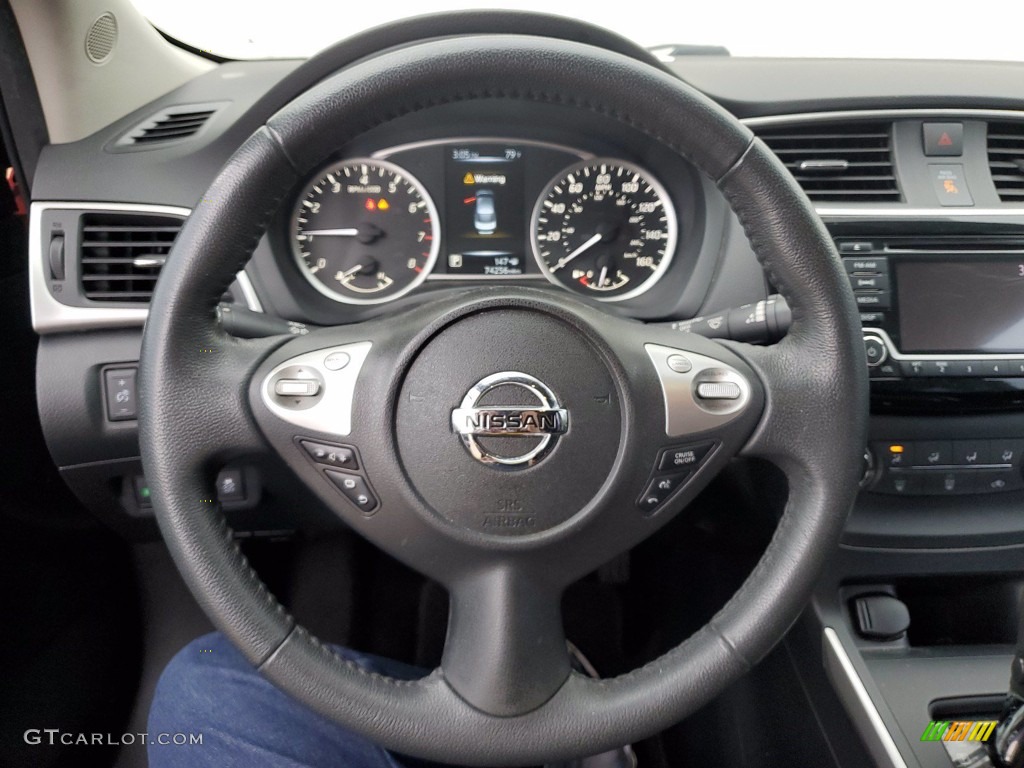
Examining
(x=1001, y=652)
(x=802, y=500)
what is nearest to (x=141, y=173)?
(x=802, y=500)

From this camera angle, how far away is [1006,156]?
150 cm

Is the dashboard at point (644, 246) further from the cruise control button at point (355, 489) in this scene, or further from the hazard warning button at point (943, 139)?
the cruise control button at point (355, 489)

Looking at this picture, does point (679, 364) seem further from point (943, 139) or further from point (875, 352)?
point (943, 139)

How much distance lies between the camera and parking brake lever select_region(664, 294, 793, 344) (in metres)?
1.03

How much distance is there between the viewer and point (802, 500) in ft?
3.09

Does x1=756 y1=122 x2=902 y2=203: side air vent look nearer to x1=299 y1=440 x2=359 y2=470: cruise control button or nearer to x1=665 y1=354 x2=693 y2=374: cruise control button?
x1=665 y1=354 x2=693 y2=374: cruise control button

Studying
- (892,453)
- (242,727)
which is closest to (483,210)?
(892,453)

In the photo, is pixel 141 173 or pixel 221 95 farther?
pixel 221 95

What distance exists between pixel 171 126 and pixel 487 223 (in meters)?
0.55

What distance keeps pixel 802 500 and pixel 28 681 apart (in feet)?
4.63

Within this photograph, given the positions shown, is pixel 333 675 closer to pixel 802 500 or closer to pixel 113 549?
pixel 802 500

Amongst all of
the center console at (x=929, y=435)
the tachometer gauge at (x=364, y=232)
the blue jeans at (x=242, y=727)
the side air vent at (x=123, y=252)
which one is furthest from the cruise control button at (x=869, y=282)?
the side air vent at (x=123, y=252)

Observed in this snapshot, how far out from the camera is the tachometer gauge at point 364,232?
4.66ft

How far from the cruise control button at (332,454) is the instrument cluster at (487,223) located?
0.55 metres
